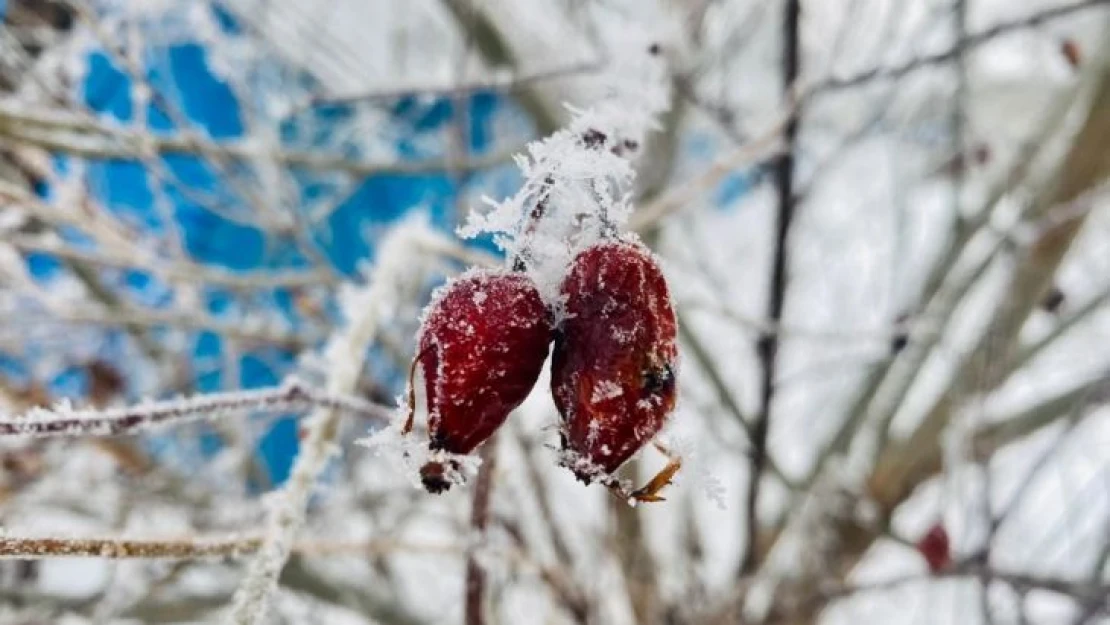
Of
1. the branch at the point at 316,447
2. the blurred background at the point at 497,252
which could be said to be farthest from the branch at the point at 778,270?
the branch at the point at 316,447

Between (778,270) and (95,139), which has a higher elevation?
(95,139)

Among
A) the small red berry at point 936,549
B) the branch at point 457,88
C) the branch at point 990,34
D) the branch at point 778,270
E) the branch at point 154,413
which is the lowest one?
the branch at point 154,413

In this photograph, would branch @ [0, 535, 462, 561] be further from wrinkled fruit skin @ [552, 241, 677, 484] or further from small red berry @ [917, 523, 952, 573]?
small red berry @ [917, 523, 952, 573]

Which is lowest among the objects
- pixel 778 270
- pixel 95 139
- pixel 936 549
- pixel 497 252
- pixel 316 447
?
pixel 316 447

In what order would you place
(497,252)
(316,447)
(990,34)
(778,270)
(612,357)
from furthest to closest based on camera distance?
1. (497,252)
2. (778,270)
3. (990,34)
4. (316,447)
5. (612,357)

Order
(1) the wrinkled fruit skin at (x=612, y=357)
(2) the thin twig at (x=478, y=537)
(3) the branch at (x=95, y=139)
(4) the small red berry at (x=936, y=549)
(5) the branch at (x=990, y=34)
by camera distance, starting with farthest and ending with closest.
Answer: (4) the small red berry at (x=936, y=549), (3) the branch at (x=95, y=139), (5) the branch at (x=990, y=34), (2) the thin twig at (x=478, y=537), (1) the wrinkled fruit skin at (x=612, y=357)

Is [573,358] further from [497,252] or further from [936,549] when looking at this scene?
[497,252]

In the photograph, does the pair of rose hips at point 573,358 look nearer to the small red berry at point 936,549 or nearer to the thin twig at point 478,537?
the thin twig at point 478,537

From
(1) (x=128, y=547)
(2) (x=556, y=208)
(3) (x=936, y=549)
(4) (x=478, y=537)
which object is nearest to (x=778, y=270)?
(3) (x=936, y=549)
